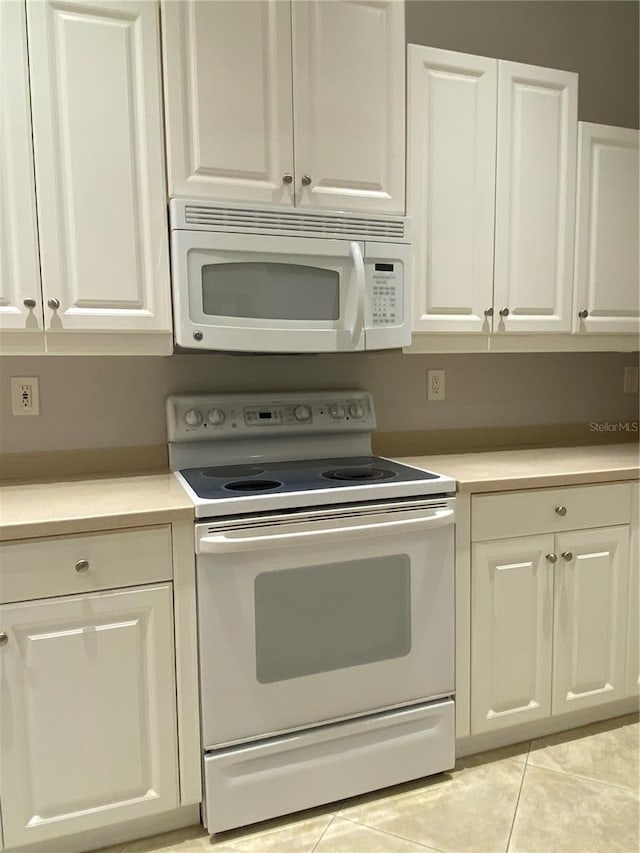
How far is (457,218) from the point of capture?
203 centimetres

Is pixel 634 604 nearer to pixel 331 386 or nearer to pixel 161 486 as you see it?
pixel 331 386

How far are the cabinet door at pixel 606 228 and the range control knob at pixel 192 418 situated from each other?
4.46 ft

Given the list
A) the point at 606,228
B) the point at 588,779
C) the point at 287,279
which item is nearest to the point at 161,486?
the point at 287,279

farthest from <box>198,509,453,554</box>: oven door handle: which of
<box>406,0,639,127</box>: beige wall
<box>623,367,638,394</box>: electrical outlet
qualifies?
<box>406,0,639,127</box>: beige wall

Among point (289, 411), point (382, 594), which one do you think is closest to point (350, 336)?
point (289, 411)

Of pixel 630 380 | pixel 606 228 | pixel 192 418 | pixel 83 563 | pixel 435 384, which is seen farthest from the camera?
pixel 630 380

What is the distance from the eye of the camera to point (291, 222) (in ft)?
5.86

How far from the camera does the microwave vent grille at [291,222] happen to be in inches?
66.8

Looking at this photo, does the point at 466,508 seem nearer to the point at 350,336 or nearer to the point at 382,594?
the point at 382,594

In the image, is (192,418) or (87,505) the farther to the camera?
(192,418)

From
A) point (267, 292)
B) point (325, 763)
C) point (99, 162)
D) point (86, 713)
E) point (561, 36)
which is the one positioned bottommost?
point (325, 763)

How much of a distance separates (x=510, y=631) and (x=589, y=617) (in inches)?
11.8

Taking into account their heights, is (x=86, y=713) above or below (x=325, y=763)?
above

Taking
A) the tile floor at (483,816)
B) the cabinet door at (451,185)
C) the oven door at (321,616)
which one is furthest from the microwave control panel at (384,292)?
the tile floor at (483,816)
